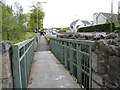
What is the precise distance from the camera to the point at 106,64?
195 cm

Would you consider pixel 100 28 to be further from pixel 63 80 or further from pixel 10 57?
pixel 10 57

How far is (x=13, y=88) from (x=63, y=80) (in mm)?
2099

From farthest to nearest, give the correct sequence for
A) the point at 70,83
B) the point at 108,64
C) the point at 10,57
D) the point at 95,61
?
1. the point at 70,83
2. the point at 95,61
3. the point at 108,64
4. the point at 10,57

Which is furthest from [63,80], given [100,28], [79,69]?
[100,28]

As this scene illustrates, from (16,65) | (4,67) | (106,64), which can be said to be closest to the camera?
(4,67)

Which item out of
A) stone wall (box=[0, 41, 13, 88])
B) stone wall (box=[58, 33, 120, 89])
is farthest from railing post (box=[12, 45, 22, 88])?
stone wall (box=[58, 33, 120, 89])

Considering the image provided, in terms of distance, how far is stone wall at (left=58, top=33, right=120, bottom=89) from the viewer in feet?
5.71

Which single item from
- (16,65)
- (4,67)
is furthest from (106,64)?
(4,67)

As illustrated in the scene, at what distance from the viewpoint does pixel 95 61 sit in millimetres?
2248

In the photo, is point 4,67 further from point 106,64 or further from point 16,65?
point 106,64

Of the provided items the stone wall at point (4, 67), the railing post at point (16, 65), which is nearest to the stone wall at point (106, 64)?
the railing post at point (16, 65)

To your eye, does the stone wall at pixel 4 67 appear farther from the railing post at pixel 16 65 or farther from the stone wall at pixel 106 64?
the stone wall at pixel 106 64

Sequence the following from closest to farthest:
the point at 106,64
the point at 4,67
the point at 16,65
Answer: the point at 4,67
the point at 16,65
the point at 106,64

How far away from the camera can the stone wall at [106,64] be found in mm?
1740
